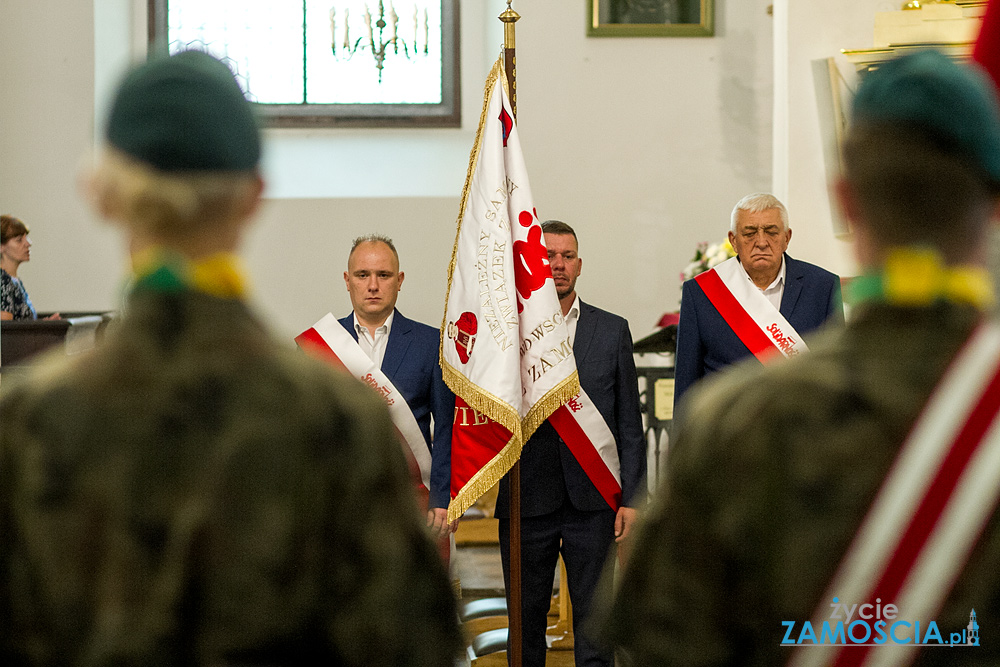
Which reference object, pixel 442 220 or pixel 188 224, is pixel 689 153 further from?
pixel 188 224

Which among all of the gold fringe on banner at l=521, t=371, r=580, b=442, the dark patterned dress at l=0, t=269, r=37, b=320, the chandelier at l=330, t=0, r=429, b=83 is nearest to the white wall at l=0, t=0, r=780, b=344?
the chandelier at l=330, t=0, r=429, b=83

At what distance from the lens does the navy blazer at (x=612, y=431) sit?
3523 millimetres

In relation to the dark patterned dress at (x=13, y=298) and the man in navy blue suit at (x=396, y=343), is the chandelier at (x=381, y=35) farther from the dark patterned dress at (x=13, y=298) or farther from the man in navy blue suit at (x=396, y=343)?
the man in navy blue suit at (x=396, y=343)

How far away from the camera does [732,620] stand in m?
1.20

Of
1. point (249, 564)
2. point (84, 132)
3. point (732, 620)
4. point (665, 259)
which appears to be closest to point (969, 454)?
point (732, 620)

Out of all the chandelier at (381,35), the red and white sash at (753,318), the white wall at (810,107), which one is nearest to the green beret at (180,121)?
the red and white sash at (753,318)

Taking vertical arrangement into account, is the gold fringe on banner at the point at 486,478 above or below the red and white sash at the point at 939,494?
below

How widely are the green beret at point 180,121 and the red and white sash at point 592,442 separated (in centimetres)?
243

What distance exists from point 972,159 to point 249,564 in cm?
83

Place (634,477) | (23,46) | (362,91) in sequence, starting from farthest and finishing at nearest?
(362,91)
(23,46)
(634,477)

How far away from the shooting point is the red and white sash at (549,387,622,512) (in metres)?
3.52

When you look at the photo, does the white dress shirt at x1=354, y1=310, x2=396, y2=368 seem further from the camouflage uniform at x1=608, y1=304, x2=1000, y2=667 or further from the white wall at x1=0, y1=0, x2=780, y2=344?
the white wall at x1=0, y1=0, x2=780, y2=344

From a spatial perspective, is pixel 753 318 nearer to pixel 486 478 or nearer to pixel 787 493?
pixel 486 478

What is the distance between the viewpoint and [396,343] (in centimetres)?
362
